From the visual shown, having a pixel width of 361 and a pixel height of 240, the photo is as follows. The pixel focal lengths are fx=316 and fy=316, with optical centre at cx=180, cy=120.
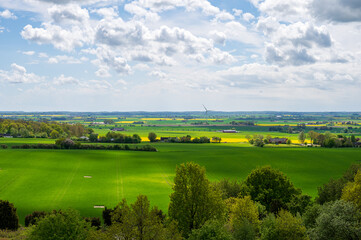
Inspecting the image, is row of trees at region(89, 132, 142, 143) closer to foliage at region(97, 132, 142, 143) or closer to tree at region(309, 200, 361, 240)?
foliage at region(97, 132, 142, 143)

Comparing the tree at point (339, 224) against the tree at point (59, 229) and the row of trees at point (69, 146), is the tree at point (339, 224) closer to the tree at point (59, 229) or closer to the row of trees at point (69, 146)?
the tree at point (59, 229)

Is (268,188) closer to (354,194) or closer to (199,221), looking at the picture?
(354,194)

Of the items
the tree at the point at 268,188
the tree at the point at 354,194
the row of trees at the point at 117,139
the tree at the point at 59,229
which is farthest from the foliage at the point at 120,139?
the tree at the point at 59,229

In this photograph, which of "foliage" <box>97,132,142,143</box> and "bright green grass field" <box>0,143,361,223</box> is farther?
"foliage" <box>97,132,142,143</box>

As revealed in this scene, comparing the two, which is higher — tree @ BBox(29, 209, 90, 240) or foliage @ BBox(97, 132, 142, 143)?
tree @ BBox(29, 209, 90, 240)

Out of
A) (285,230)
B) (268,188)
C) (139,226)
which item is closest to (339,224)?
(285,230)

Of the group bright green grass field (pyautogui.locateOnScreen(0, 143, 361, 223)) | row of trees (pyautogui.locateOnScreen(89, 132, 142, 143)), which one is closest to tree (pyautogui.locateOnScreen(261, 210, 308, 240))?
bright green grass field (pyautogui.locateOnScreen(0, 143, 361, 223))

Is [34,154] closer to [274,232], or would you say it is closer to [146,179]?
[146,179]
